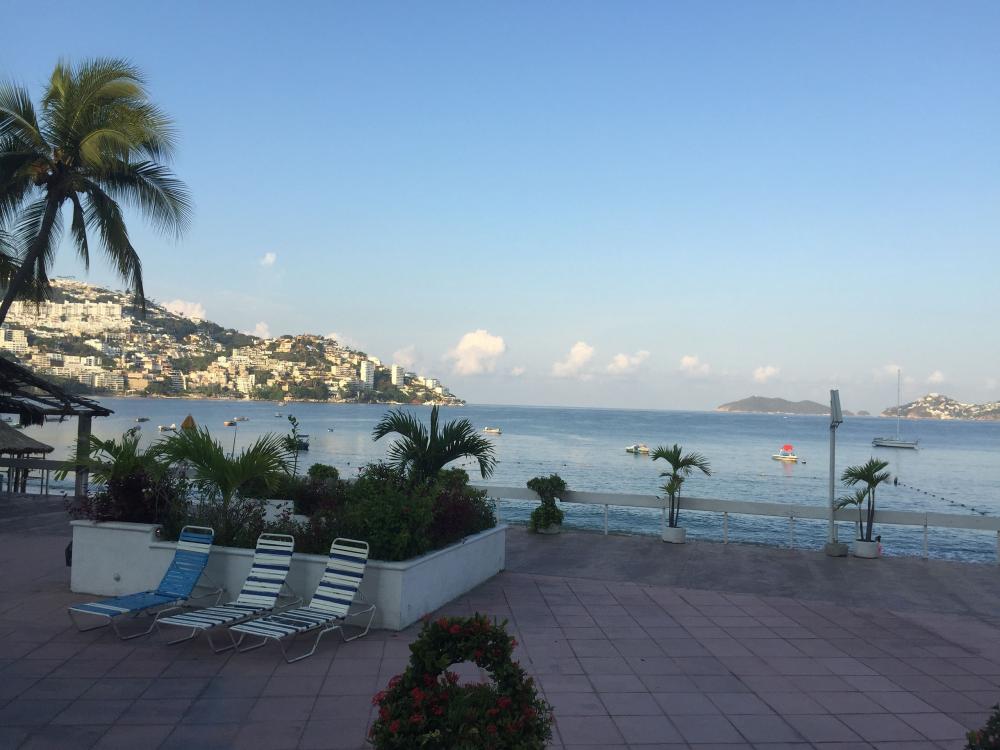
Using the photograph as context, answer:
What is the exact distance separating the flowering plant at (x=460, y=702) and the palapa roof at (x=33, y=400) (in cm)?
1562

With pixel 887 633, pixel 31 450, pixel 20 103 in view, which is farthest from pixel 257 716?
pixel 31 450

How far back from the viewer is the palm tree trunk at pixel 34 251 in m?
14.0

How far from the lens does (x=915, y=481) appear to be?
54344mm

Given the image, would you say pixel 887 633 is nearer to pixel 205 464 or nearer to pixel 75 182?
pixel 205 464

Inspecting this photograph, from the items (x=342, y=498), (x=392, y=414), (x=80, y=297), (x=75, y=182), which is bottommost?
(x=342, y=498)

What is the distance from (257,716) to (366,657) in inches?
55.4

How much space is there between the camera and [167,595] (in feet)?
22.3

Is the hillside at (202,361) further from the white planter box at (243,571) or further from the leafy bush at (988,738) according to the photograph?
the leafy bush at (988,738)

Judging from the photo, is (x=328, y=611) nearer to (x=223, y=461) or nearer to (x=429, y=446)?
(x=223, y=461)

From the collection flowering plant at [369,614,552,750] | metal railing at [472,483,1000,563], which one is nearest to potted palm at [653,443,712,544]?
metal railing at [472,483,1000,563]

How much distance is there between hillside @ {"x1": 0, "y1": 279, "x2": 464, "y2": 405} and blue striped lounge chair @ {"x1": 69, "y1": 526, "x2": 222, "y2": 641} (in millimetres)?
123230

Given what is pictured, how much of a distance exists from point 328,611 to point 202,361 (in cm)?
13498

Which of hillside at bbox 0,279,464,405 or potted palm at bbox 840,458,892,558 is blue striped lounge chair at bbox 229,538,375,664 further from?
hillside at bbox 0,279,464,405

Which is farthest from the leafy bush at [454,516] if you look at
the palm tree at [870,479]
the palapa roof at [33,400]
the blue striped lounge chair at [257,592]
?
the palapa roof at [33,400]
